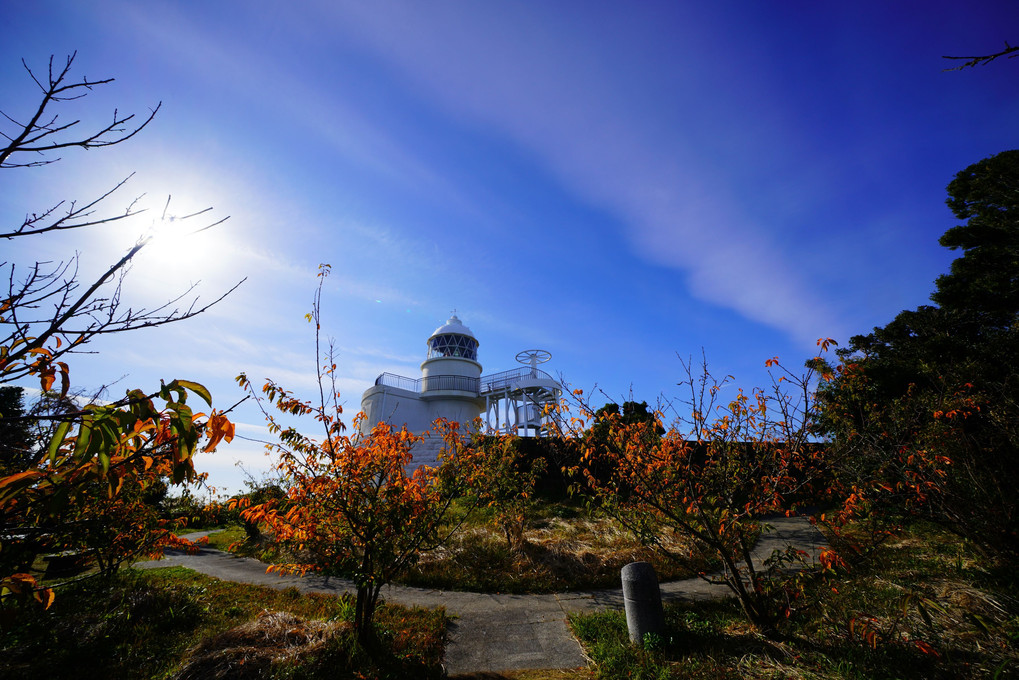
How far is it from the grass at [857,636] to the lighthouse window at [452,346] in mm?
24126

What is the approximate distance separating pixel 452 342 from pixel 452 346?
352 mm

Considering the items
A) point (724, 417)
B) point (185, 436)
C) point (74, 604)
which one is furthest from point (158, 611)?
point (724, 417)

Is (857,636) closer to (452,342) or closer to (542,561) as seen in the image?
(542,561)

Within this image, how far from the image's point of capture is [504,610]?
6.39m

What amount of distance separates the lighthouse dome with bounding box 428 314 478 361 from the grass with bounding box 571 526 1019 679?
2422cm

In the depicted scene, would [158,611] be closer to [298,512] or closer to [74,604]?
[74,604]

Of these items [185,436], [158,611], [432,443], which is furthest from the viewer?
[432,443]

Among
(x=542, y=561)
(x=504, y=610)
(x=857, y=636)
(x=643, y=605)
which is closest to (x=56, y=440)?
(x=643, y=605)

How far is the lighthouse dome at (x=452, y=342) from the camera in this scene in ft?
96.2

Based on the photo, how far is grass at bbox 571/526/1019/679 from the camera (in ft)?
11.3

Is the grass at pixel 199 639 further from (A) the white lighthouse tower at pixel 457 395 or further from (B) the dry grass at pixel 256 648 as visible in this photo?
(A) the white lighthouse tower at pixel 457 395

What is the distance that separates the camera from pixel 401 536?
471 centimetres

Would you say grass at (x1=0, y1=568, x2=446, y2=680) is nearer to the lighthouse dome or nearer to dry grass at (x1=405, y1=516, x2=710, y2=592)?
dry grass at (x1=405, y1=516, x2=710, y2=592)

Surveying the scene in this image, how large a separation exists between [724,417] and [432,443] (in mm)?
16856
